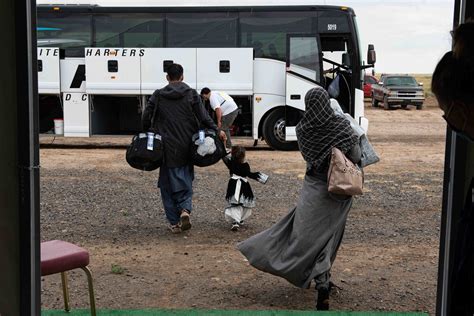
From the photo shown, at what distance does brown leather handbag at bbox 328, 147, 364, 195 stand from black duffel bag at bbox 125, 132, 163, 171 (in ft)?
8.78

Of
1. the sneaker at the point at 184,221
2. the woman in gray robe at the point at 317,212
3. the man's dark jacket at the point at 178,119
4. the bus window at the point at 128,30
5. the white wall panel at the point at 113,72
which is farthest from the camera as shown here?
the bus window at the point at 128,30

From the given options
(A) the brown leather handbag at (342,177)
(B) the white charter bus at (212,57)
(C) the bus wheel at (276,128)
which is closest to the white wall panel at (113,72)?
(B) the white charter bus at (212,57)

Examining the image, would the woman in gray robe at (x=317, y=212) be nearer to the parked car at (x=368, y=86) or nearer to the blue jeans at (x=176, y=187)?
the blue jeans at (x=176, y=187)

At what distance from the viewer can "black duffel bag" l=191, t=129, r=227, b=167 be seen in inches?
288

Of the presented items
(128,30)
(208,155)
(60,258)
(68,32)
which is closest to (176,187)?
(208,155)

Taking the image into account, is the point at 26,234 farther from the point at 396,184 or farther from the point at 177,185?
the point at 396,184

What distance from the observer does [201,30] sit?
17141 mm

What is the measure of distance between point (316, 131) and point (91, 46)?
13.1m

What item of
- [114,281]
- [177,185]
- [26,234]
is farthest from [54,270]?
[177,185]

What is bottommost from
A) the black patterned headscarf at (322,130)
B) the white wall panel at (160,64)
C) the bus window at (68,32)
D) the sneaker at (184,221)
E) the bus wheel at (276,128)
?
the sneaker at (184,221)

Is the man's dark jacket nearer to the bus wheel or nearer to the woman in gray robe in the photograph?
the woman in gray robe

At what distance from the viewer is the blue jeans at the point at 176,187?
7512 mm

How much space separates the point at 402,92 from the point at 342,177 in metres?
29.0

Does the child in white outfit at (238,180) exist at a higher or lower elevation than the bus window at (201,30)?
lower
